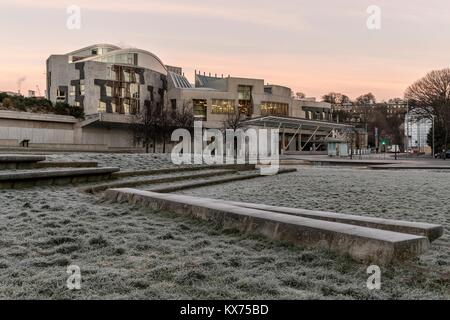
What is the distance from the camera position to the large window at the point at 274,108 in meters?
89.9

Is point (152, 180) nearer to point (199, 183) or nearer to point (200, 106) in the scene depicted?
point (199, 183)

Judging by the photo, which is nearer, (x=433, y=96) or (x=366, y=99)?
(x=433, y=96)

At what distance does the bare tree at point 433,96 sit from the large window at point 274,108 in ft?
106

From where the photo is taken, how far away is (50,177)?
41.3 feet

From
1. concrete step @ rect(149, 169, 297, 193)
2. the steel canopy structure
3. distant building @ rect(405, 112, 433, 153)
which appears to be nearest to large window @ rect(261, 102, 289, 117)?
the steel canopy structure

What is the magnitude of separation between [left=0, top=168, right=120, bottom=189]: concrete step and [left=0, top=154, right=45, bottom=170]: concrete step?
129 centimetres

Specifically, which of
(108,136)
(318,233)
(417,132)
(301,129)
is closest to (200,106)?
(301,129)

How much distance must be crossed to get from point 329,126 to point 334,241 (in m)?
73.9

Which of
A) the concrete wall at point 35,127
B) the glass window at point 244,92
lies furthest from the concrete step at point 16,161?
the glass window at point 244,92

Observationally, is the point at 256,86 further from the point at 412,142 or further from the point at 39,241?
the point at 39,241

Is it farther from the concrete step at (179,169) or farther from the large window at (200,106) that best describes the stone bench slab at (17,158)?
the large window at (200,106)

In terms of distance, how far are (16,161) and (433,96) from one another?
58.8m

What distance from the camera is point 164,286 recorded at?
13.0 ft
